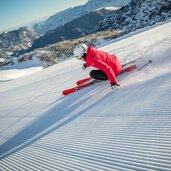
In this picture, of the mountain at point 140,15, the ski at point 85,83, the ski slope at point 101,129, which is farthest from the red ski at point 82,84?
the mountain at point 140,15

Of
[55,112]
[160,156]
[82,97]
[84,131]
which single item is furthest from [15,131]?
[160,156]

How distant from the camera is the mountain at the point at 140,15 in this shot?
82.4 meters

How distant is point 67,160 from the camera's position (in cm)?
408

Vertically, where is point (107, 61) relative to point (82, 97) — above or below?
above

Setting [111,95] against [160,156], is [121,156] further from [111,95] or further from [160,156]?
[111,95]

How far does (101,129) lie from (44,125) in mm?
1952

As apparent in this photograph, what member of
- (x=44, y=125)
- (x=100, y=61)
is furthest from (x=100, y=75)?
(x=44, y=125)

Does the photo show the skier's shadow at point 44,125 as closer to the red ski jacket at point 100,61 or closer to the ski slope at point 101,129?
the ski slope at point 101,129

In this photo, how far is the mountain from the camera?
3245 inches

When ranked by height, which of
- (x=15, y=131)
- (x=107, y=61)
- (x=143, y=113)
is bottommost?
(x=15, y=131)

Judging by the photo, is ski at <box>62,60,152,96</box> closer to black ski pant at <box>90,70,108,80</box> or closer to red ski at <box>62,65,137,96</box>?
red ski at <box>62,65,137,96</box>

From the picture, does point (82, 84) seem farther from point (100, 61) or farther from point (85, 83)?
point (100, 61)

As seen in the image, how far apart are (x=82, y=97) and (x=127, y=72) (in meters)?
1.52

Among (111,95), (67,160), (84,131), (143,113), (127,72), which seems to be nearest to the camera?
(67,160)
